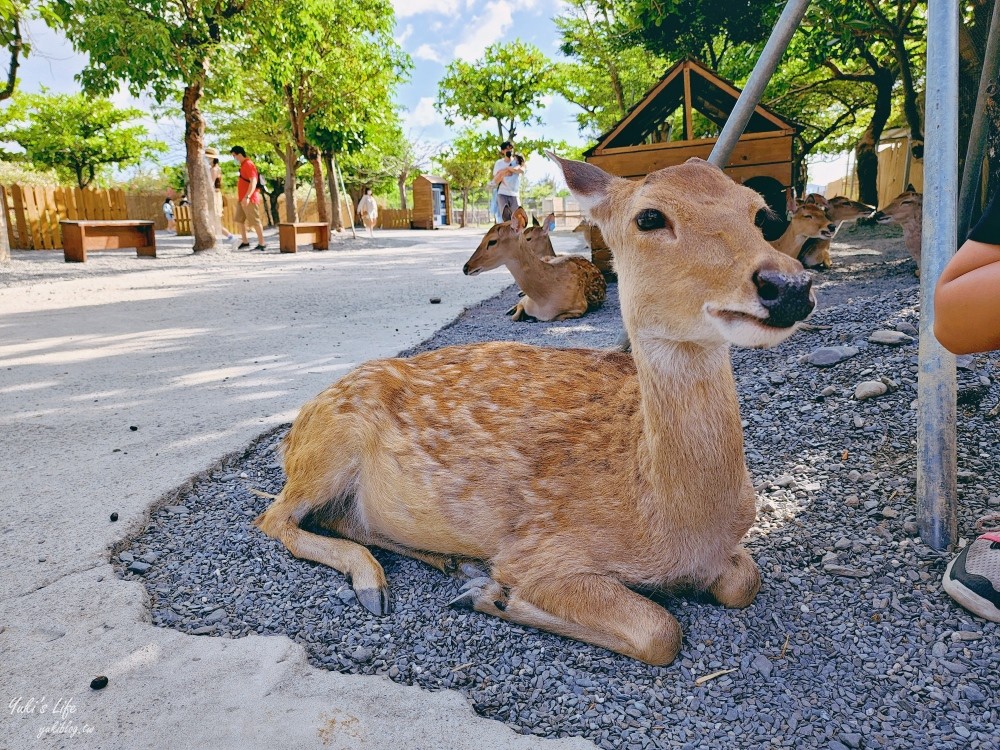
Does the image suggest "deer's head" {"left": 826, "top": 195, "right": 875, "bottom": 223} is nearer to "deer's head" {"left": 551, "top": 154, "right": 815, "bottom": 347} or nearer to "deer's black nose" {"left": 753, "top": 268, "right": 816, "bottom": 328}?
"deer's head" {"left": 551, "top": 154, "right": 815, "bottom": 347}

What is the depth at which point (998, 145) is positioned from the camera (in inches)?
184

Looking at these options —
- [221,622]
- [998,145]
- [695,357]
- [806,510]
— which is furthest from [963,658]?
[998,145]

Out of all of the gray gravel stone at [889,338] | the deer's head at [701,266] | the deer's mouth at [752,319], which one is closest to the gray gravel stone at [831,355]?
the gray gravel stone at [889,338]

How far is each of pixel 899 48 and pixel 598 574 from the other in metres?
11.8

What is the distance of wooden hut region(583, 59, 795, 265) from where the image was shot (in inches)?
299

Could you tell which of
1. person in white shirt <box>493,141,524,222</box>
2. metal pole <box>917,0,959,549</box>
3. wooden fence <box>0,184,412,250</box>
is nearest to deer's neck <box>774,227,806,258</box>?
person in white shirt <box>493,141,524,222</box>

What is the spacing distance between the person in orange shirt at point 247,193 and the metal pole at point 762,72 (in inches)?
510

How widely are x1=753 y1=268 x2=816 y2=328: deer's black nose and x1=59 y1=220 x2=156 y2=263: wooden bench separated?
15.0 meters

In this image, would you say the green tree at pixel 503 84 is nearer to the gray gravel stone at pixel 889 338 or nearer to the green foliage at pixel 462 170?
the green foliage at pixel 462 170

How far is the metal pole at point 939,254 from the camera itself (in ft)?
7.43

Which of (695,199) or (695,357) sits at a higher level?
(695,199)

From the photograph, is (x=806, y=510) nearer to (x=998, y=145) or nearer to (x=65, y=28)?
(x=998, y=145)

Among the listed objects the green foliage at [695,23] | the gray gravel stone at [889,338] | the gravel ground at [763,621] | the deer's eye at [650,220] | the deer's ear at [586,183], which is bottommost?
the gravel ground at [763,621]

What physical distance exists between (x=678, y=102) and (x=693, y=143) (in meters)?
1.91
